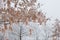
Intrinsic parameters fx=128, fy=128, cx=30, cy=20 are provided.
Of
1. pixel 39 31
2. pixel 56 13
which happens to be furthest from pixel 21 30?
pixel 56 13

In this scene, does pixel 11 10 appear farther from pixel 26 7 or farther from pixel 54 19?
pixel 54 19

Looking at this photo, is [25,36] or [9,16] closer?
[9,16]

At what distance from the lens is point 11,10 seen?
713 millimetres

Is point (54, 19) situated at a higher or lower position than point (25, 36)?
higher

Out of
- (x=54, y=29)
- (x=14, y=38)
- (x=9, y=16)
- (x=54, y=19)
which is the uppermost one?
(x=9, y=16)

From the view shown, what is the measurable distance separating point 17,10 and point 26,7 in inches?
2.2

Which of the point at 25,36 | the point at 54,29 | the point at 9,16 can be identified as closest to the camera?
the point at 9,16

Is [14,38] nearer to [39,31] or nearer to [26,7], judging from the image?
[39,31]

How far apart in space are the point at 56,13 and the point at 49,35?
32 cm

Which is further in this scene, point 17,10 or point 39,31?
point 39,31

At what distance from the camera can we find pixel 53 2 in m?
1.78

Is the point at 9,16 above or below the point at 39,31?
above

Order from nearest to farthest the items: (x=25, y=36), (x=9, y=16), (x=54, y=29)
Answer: (x=9, y=16), (x=54, y=29), (x=25, y=36)

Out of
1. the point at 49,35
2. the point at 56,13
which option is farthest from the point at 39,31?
the point at 56,13
